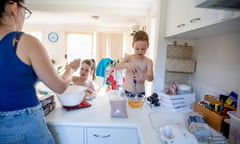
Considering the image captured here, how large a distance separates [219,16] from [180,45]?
0.97 m

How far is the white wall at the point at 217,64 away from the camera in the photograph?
114 centimetres

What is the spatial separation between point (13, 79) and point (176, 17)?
111cm

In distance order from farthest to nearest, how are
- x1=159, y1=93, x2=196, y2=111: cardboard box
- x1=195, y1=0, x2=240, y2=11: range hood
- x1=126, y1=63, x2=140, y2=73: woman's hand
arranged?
x1=126, y1=63, x2=140, y2=73: woman's hand, x1=159, y1=93, x2=196, y2=111: cardboard box, x1=195, y1=0, x2=240, y2=11: range hood

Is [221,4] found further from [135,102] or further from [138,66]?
[138,66]

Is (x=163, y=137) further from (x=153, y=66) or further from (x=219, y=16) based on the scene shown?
(x=153, y=66)

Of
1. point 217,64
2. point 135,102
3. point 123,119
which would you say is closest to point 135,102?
point 135,102

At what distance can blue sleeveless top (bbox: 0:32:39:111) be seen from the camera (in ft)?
2.34

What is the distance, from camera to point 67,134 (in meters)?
1.10

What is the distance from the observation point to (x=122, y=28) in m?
6.27

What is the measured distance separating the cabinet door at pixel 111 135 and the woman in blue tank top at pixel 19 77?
1.02ft

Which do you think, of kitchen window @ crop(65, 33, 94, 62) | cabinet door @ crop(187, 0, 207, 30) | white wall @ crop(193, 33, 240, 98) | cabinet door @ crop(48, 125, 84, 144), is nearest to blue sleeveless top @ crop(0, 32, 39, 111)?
cabinet door @ crop(48, 125, 84, 144)

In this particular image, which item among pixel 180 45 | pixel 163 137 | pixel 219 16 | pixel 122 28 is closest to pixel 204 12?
pixel 219 16

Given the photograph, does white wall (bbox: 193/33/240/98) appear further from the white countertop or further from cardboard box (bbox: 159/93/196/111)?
the white countertop

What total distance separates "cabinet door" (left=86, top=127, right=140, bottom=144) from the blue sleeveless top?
42 cm
